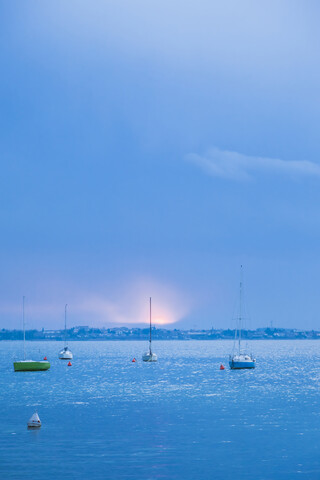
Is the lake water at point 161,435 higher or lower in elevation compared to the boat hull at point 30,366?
higher

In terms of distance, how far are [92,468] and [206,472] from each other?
697cm

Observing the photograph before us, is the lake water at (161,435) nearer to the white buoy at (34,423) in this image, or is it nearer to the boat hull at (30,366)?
the white buoy at (34,423)

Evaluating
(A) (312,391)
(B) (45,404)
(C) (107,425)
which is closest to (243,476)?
(C) (107,425)

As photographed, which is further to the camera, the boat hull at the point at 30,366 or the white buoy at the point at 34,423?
the boat hull at the point at 30,366

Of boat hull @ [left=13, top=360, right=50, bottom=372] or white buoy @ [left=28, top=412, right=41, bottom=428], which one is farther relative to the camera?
boat hull @ [left=13, top=360, right=50, bottom=372]

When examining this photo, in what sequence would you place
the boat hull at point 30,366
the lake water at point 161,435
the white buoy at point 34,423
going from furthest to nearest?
the boat hull at point 30,366, the white buoy at point 34,423, the lake water at point 161,435

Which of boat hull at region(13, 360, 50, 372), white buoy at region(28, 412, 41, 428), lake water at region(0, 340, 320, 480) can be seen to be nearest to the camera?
lake water at region(0, 340, 320, 480)

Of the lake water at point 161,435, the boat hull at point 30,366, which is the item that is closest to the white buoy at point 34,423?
the lake water at point 161,435

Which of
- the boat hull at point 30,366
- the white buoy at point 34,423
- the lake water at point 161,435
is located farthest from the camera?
the boat hull at point 30,366

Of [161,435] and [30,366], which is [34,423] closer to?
[161,435]

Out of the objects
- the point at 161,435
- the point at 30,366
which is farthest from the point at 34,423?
the point at 30,366

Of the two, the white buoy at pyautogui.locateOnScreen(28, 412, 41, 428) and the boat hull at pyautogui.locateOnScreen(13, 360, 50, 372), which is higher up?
the white buoy at pyautogui.locateOnScreen(28, 412, 41, 428)

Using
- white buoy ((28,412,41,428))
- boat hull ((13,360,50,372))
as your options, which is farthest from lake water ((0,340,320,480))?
boat hull ((13,360,50,372))

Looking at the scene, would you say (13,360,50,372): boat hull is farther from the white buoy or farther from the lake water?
the white buoy
